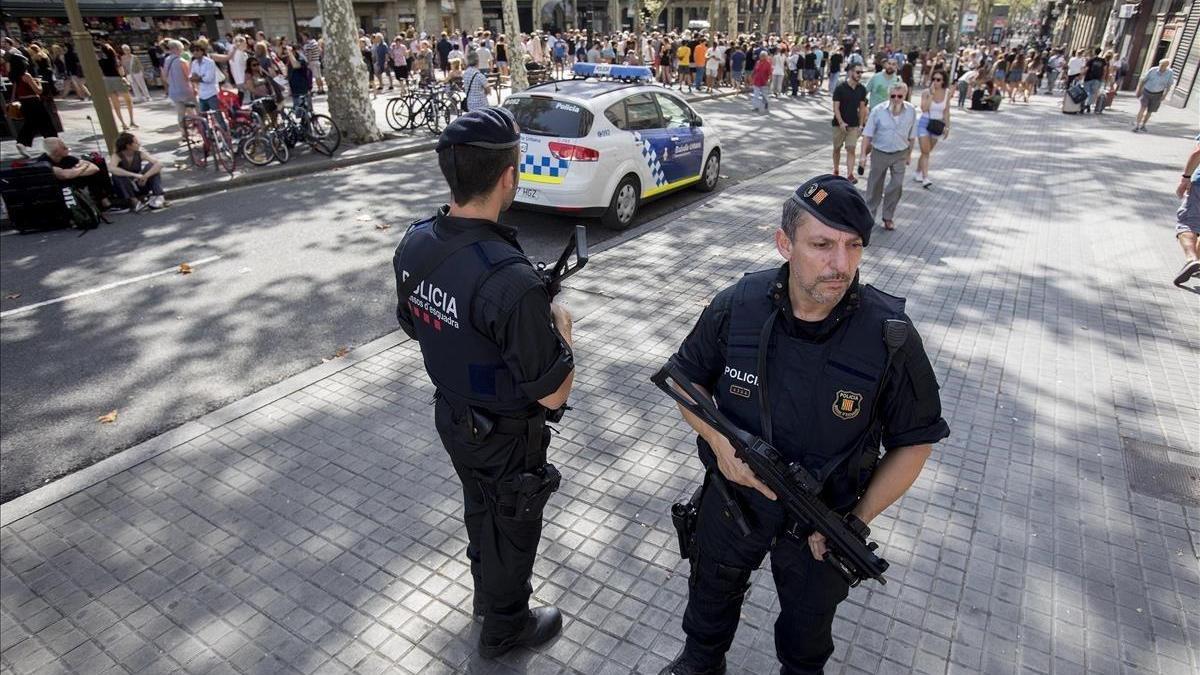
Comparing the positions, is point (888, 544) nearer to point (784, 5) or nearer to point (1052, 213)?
point (1052, 213)

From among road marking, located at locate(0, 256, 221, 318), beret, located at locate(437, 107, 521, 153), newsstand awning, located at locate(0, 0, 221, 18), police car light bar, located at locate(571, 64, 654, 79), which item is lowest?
road marking, located at locate(0, 256, 221, 318)

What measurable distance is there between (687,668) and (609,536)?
3.33 ft

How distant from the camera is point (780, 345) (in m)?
2.03

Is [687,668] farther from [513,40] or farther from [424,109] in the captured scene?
[513,40]

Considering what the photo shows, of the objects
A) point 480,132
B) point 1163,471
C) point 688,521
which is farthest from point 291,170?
point 1163,471

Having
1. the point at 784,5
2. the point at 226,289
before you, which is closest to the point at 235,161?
the point at 226,289

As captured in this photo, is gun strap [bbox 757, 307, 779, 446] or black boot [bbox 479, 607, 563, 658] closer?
gun strap [bbox 757, 307, 779, 446]

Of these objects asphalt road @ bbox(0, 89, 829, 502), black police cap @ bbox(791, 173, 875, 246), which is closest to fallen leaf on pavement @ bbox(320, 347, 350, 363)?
asphalt road @ bbox(0, 89, 829, 502)

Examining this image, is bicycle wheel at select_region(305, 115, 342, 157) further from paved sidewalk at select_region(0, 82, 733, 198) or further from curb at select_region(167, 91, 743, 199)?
curb at select_region(167, 91, 743, 199)

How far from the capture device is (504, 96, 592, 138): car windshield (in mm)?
8172

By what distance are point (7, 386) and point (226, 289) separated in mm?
2086

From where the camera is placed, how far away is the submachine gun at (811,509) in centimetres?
193

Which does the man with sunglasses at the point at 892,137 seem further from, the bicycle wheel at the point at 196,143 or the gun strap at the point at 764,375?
the bicycle wheel at the point at 196,143

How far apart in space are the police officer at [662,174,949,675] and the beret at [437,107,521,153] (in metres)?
0.89
